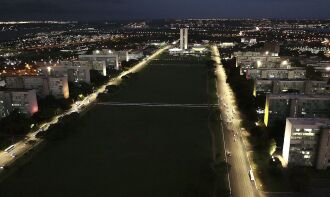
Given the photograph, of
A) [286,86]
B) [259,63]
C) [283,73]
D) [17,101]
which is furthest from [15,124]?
[259,63]

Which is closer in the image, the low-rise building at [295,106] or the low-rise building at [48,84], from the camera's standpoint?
the low-rise building at [295,106]

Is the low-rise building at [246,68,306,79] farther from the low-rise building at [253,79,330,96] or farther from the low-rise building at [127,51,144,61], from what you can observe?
the low-rise building at [127,51,144,61]

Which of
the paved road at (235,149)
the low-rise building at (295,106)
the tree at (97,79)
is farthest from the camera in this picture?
the tree at (97,79)

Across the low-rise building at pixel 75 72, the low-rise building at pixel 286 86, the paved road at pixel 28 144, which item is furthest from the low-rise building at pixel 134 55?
the low-rise building at pixel 286 86

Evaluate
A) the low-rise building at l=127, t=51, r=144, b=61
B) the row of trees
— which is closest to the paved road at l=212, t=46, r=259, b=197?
the row of trees

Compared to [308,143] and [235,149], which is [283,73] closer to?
[235,149]

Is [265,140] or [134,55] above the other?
[134,55]

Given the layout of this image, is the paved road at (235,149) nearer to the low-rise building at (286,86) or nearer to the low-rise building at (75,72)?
the low-rise building at (286,86)

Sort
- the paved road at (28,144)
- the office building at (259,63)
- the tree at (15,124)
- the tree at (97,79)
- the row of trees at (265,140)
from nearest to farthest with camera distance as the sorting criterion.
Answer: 1. the row of trees at (265,140)
2. the paved road at (28,144)
3. the tree at (15,124)
4. the tree at (97,79)
5. the office building at (259,63)
